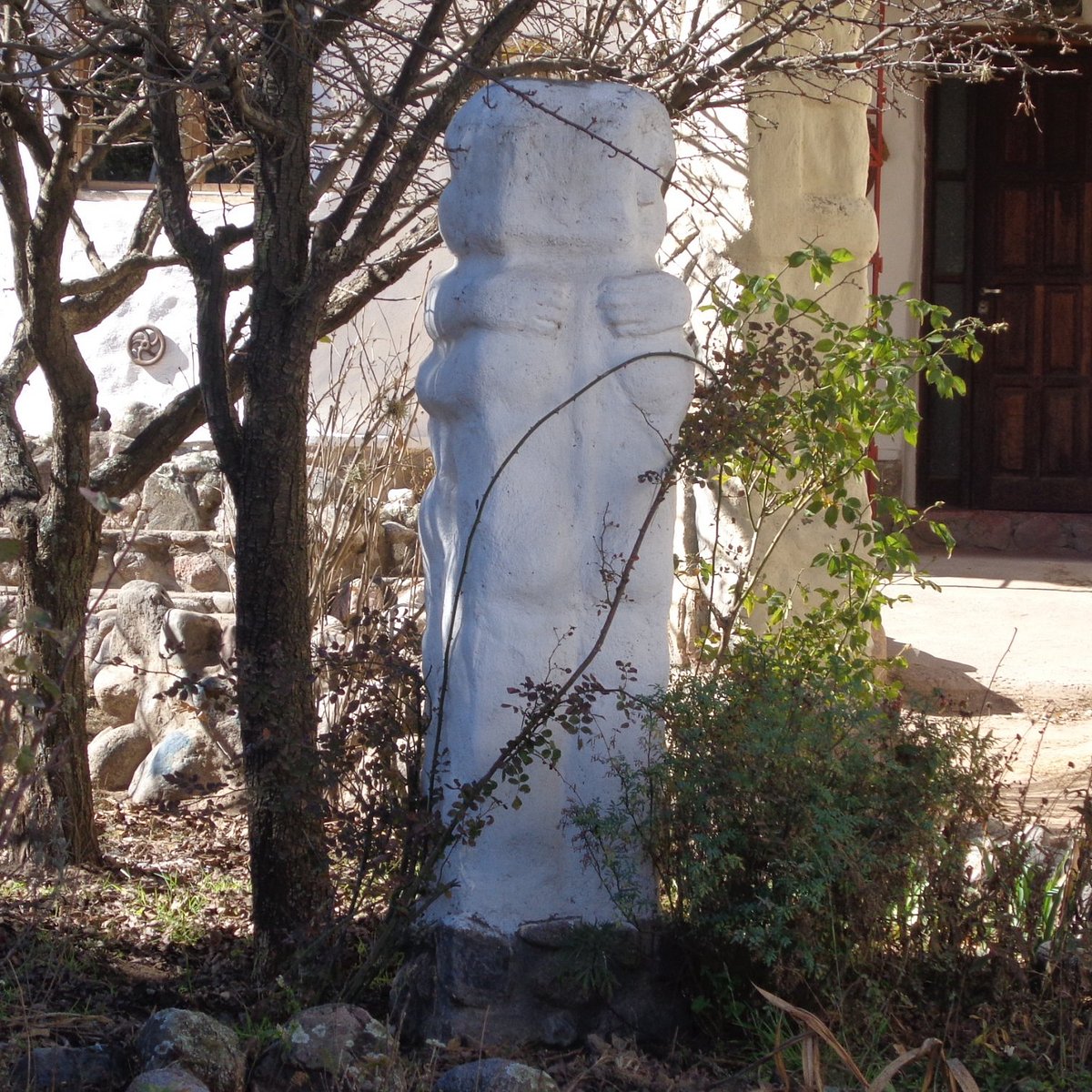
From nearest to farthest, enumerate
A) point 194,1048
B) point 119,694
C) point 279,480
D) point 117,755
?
point 194,1048 → point 279,480 → point 117,755 → point 119,694

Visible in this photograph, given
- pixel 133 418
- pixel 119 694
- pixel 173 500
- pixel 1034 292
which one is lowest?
pixel 119 694

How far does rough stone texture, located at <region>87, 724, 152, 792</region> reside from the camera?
6.05m

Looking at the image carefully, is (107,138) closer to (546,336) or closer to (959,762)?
(546,336)

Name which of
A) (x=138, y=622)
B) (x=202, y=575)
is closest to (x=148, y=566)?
(x=202, y=575)

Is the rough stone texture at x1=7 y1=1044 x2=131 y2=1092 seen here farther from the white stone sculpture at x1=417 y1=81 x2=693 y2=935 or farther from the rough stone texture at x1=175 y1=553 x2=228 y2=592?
the rough stone texture at x1=175 y1=553 x2=228 y2=592

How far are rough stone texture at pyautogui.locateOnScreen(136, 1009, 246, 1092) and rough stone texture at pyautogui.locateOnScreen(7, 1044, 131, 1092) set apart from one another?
0.06 m

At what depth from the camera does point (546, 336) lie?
10.6 ft

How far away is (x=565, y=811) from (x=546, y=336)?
103cm

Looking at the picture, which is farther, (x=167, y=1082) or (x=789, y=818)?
(x=789, y=818)

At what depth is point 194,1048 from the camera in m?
2.80

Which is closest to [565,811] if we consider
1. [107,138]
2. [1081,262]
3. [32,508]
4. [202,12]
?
[202,12]

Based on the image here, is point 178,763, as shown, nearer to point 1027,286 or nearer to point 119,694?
point 119,694

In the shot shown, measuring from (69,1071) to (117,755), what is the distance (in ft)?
11.0

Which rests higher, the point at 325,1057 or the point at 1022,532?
the point at 1022,532
